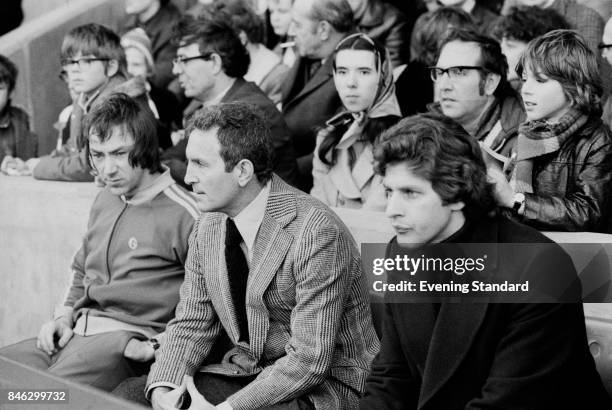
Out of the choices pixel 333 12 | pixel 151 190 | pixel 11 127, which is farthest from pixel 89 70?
pixel 151 190

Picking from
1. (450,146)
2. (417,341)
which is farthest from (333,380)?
(450,146)

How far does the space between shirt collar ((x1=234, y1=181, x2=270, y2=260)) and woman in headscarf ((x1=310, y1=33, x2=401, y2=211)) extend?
1.22 metres

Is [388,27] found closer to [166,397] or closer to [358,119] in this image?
[358,119]

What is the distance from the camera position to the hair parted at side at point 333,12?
17.3 ft

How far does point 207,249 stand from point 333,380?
0.60 meters

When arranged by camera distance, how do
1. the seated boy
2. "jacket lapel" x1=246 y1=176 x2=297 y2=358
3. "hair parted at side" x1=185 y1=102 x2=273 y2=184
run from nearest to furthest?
"jacket lapel" x1=246 y1=176 x2=297 y2=358
"hair parted at side" x1=185 y1=102 x2=273 y2=184
the seated boy

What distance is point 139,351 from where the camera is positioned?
12.5 ft

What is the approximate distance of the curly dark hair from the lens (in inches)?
179

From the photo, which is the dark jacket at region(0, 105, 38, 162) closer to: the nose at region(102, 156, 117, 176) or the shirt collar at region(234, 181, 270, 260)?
the nose at region(102, 156, 117, 176)

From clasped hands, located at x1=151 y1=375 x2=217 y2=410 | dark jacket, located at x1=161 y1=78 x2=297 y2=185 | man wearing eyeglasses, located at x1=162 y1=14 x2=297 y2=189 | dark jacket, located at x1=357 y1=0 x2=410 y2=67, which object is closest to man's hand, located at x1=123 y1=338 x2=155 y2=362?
clasped hands, located at x1=151 y1=375 x2=217 y2=410

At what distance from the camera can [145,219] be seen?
158 inches

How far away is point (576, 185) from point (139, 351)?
1657 millimetres

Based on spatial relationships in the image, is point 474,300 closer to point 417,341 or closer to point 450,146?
point 417,341

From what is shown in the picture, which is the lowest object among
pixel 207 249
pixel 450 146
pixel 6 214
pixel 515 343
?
pixel 6 214
